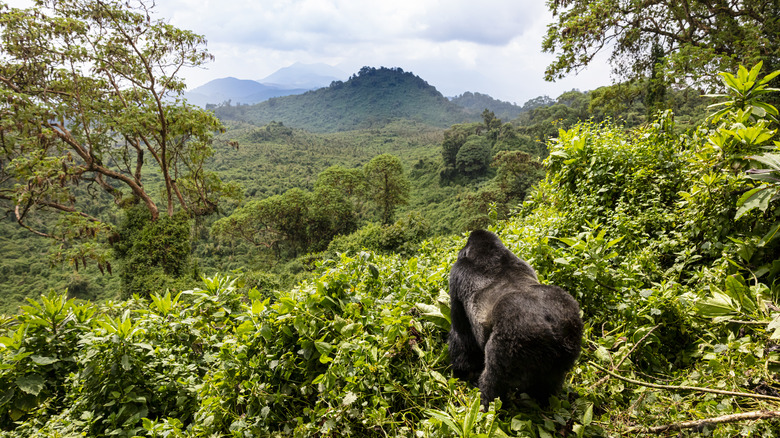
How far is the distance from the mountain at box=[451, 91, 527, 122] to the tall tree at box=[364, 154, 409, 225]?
99122 millimetres

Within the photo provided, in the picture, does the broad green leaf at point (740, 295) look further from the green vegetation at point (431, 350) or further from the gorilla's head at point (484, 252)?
the gorilla's head at point (484, 252)

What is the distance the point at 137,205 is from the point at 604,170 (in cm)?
1308

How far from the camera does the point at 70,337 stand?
2334 millimetres

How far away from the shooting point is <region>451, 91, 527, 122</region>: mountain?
119 m

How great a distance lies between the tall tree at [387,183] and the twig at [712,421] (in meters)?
25.1

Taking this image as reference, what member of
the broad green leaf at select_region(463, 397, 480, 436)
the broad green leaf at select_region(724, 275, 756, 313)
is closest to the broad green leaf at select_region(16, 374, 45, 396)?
the broad green leaf at select_region(463, 397, 480, 436)

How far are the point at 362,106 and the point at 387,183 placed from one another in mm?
92426

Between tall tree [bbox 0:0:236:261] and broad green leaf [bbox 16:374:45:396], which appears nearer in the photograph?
broad green leaf [bbox 16:374:45:396]

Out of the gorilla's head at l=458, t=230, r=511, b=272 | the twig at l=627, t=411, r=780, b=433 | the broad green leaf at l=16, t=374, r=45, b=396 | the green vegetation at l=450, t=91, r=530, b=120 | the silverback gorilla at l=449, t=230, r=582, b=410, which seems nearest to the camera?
the twig at l=627, t=411, r=780, b=433

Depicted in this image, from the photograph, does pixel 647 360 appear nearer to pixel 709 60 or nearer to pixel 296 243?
pixel 709 60

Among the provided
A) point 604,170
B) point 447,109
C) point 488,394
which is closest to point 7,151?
point 488,394

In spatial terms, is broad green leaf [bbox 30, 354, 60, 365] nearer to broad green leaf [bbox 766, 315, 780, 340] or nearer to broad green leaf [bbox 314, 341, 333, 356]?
broad green leaf [bbox 314, 341, 333, 356]

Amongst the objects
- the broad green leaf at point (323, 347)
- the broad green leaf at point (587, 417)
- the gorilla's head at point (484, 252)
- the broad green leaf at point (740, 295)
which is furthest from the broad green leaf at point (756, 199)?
the broad green leaf at point (323, 347)

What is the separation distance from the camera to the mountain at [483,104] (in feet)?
391
